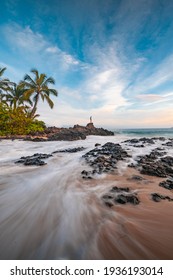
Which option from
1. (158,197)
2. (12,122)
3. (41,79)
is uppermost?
(41,79)

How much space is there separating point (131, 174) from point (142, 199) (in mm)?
1429

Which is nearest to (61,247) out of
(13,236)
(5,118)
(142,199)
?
(13,236)

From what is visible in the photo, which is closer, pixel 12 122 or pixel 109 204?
pixel 109 204

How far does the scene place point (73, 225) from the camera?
6.72 ft

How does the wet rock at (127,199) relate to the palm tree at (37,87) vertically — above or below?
below

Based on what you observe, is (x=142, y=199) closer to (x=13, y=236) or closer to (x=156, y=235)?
(x=156, y=235)

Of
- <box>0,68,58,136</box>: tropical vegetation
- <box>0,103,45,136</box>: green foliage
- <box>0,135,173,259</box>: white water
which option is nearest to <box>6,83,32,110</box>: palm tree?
<box>0,68,58,136</box>: tropical vegetation

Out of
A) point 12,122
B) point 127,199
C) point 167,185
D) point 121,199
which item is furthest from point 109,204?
point 12,122

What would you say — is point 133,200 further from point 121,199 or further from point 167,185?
point 167,185

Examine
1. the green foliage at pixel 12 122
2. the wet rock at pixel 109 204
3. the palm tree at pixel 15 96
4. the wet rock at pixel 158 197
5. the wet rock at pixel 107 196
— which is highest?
the palm tree at pixel 15 96

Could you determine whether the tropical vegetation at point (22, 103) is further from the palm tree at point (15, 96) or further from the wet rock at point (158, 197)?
the wet rock at point (158, 197)

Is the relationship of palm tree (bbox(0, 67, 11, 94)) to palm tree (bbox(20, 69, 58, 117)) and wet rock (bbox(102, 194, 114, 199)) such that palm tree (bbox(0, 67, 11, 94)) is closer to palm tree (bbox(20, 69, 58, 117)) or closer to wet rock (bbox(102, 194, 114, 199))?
palm tree (bbox(20, 69, 58, 117))

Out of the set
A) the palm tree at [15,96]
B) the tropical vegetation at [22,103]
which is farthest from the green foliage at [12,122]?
the palm tree at [15,96]

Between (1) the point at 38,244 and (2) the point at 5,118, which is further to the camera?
(2) the point at 5,118
